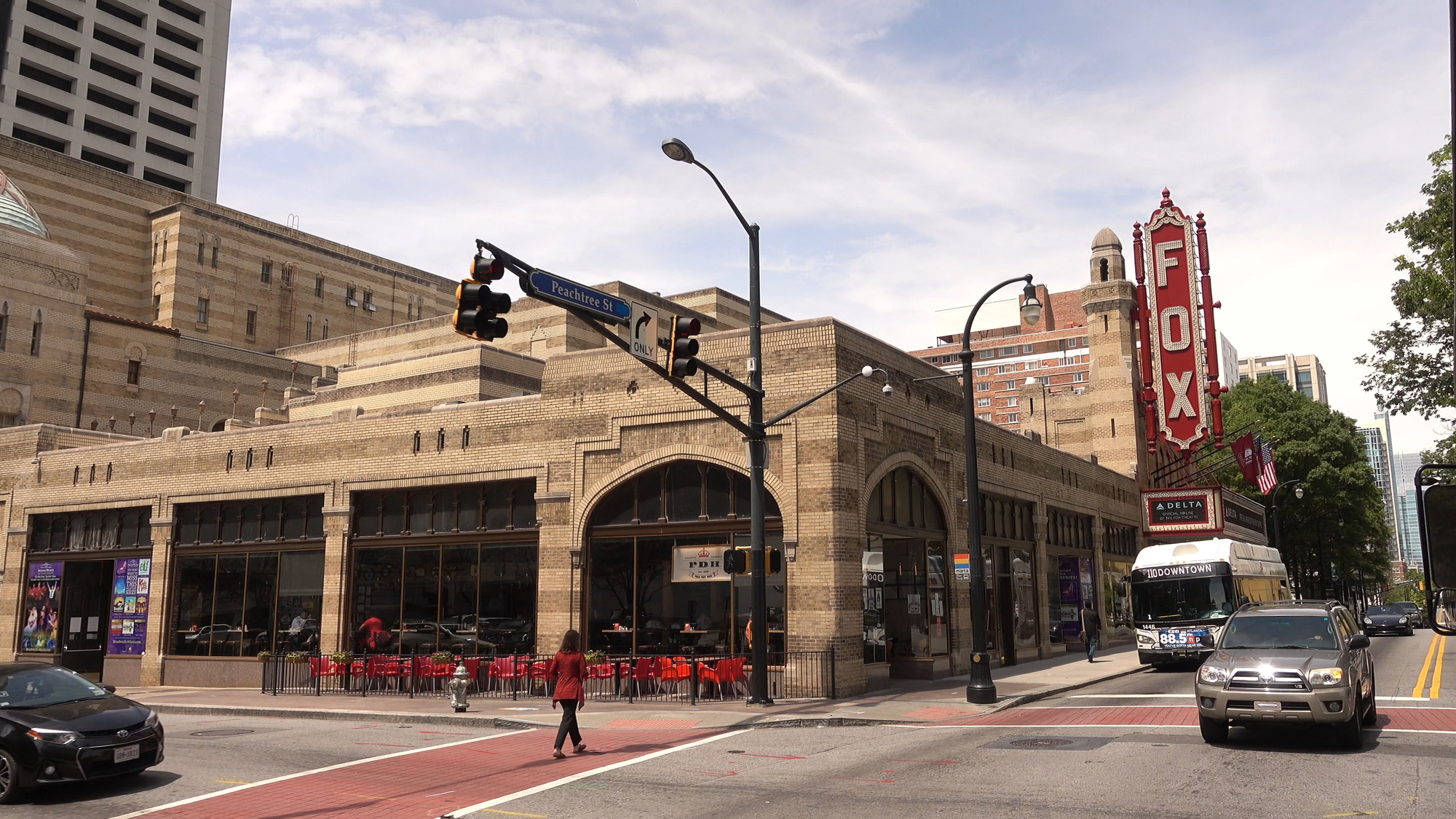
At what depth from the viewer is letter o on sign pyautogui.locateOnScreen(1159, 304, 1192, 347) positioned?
4525cm

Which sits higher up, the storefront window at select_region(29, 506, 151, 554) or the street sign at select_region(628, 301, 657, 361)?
the street sign at select_region(628, 301, 657, 361)

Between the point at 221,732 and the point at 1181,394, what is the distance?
39.5 meters

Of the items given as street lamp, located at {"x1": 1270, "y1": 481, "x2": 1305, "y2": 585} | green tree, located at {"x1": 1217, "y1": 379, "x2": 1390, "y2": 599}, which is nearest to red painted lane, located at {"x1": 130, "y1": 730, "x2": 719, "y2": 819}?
street lamp, located at {"x1": 1270, "y1": 481, "x2": 1305, "y2": 585}

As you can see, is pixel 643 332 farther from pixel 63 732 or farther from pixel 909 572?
pixel 909 572

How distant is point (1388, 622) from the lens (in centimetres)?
4912

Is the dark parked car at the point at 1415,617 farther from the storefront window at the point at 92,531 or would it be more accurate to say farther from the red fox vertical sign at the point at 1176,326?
the storefront window at the point at 92,531

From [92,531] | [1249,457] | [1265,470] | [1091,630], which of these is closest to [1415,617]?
[1265,470]

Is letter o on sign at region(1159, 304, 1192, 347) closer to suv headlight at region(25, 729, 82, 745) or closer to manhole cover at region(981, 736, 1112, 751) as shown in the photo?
manhole cover at region(981, 736, 1112, 751)

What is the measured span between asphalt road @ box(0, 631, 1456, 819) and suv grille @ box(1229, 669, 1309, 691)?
2.52ft

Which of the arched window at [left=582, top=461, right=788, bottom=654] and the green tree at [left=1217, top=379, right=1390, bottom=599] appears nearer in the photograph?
the arched window at [left=582, top=461, right=788, bottom=654]

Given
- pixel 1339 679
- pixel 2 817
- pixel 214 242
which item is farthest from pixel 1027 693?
pixel 214 242

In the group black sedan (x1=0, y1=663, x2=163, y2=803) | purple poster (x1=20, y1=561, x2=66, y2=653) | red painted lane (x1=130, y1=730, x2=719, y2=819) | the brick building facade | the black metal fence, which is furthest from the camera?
purple poster (x1=20, y1=561, x2=66, y2=653)

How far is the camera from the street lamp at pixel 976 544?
19.8m

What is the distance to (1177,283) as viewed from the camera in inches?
1796
